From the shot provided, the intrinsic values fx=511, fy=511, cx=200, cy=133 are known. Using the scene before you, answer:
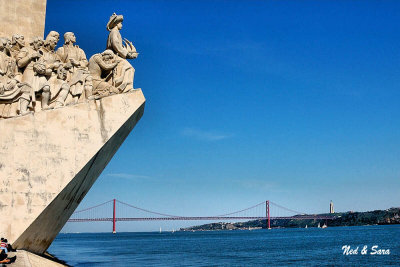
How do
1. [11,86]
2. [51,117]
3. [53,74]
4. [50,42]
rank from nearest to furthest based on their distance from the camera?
1. [51,117]
2. [11,86]
3. [53,74]
4. [50,42]

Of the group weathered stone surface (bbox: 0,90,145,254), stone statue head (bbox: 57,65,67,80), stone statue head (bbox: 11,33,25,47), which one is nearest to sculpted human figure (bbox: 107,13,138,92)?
weathered stone surface (bbox: 0,90,145,254)

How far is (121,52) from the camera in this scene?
895cm

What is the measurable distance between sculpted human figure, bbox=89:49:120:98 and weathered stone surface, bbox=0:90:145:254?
1.83 ft

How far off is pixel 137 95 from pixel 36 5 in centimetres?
262

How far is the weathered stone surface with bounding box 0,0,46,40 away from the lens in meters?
8.78

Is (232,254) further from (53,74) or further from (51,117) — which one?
(51,117)

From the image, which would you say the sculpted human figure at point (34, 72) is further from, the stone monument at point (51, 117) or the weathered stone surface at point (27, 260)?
the weathered stone surface at point (27, 260)

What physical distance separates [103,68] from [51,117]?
144 cm

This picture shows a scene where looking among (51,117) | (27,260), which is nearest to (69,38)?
(51,117)

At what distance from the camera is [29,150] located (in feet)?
24.3

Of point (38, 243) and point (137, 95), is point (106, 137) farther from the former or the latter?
point (38, 243)

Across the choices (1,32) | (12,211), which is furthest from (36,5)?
(12,211)

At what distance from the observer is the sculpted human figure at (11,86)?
7.74m

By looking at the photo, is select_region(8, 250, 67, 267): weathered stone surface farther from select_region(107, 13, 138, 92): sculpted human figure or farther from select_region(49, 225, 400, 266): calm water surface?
select_region(49, 225, 400, 266): calm water surface
